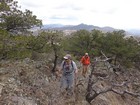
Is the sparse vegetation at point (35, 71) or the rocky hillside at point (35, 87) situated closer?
the rocky hillside at point (35, 87)

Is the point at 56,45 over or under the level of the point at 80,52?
over

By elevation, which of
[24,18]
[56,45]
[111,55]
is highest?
[24,18]

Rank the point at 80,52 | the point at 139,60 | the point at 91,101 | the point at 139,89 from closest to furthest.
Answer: the point at 91,101
the point at 139,89
the point at 80,52
the point at 139,60

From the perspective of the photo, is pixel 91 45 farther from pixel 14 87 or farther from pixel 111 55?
pixel 14 87

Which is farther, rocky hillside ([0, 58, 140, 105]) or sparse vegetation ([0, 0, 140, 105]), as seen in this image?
sparse vegetation ([0, 0, 140, 105])

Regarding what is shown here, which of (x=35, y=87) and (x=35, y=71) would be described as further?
(x=35, y=71)

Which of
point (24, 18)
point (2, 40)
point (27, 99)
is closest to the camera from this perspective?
point (27, 99)

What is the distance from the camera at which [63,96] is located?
1630 centimetres

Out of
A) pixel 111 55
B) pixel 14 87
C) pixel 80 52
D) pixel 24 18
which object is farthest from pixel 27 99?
pixel 111 55

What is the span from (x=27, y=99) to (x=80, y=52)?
21.2 meters

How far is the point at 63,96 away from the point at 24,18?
19.1 feet

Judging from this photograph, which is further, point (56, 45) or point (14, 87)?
point (56, 45)

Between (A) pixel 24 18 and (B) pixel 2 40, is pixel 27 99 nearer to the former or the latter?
(B) pixel 2 40

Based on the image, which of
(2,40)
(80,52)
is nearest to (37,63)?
(2,40)
